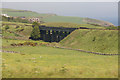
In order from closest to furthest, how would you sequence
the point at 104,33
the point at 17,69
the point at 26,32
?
the point at 17,69, the point at 104,33, the point at 26,32

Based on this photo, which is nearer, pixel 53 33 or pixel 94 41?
pixel 94 41

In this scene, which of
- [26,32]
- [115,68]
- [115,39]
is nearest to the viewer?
[115,68]

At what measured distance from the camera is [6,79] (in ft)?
85.9

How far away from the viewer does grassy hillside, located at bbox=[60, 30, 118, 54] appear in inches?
2675

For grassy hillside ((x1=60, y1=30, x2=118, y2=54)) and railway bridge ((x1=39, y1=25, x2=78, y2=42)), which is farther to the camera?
railway bridge ((x1=39, y1=25, x2=78, y2=42))

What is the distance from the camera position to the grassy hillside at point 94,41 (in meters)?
67.9

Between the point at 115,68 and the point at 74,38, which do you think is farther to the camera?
the point at 74,38

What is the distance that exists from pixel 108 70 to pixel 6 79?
17.1 m

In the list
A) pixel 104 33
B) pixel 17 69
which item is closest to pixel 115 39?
pixel 104 33

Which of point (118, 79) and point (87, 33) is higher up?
point (87, 33)

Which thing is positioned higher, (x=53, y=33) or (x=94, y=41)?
(x=53, y=33)

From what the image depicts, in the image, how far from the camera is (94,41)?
7762cm

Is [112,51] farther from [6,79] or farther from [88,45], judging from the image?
[6,79]

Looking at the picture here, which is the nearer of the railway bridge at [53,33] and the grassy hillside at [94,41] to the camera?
the grassy hillside at [94,41]
